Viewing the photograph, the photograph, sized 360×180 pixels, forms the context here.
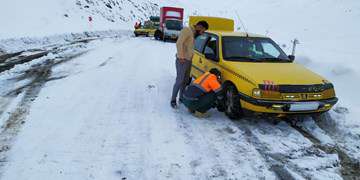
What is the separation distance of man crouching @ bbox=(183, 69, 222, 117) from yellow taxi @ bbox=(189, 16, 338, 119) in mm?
291

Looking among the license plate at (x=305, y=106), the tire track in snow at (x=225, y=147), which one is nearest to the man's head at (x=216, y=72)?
the tire track in snow at (x=225, y=147)

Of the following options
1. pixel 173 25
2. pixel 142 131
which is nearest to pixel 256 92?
pixel 142 131

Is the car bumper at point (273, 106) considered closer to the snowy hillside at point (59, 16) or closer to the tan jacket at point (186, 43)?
the tan jacket at point (186, 43)

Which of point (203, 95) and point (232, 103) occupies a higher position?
point (203, 95)

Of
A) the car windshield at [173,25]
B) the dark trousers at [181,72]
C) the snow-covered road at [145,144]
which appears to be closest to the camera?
the snow-covered road at [145,144]

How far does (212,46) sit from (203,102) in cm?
175

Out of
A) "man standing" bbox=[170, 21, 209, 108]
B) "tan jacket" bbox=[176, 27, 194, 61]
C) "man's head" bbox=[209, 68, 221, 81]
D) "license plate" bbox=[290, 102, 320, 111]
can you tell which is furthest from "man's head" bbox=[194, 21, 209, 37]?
"license plate" bbox=[290, 102, 320, 111]

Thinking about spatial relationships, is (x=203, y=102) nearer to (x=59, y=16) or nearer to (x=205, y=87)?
(x=205, y=87)

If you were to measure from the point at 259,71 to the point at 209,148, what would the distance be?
1948 millimetres

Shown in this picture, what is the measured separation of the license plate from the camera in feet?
18.9

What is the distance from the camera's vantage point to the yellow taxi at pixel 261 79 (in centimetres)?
582

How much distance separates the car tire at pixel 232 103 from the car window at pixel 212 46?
3.42 feet

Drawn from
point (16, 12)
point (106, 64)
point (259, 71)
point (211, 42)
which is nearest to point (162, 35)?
point (16, 12)

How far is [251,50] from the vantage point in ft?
23.8
